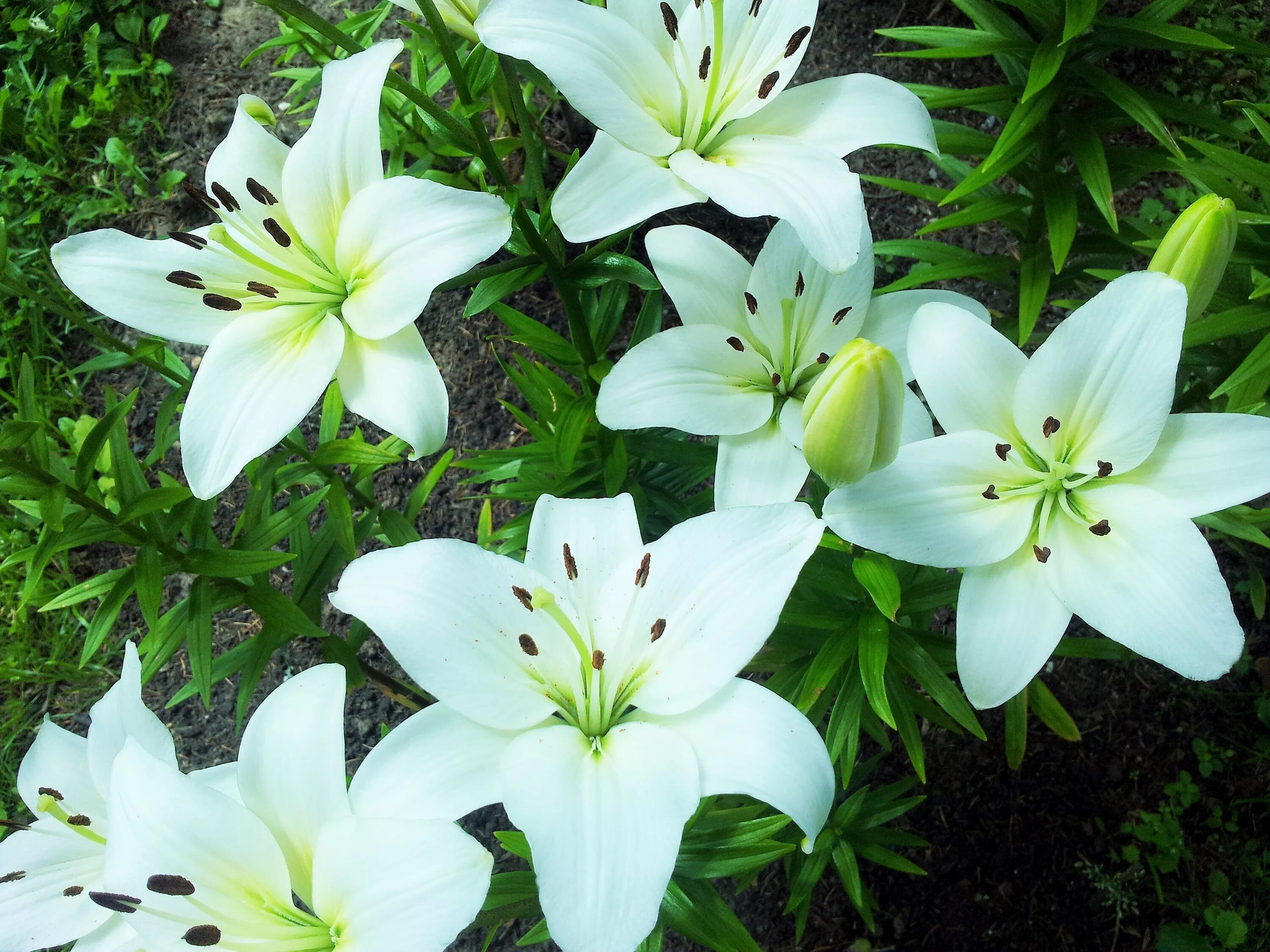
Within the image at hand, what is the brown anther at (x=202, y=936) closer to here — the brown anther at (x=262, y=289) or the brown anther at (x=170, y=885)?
the brown anther at (x=170, y=885)

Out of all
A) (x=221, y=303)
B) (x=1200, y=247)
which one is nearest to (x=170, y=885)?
(x=221, y=303)

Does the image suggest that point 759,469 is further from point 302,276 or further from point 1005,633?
point 302,276

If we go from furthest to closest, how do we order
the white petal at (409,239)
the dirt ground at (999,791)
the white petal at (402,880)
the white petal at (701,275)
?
the dirt ground at (999,791) < the white petal at (701,275) < the white petal at (409,239) < the white petal at (402,880)

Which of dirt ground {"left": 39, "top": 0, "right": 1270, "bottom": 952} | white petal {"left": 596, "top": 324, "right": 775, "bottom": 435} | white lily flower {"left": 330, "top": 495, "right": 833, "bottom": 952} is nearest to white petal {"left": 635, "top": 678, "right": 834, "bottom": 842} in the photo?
white lily flower {"left": 330, "top": 495, "right": 833, "bottom": 952}

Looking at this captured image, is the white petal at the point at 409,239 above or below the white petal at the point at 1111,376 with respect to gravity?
above

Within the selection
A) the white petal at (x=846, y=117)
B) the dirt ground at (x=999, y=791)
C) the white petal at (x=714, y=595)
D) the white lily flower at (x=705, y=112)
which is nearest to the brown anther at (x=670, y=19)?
the white lily flower at (x=705, y=112)

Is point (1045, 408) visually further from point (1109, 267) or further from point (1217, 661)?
point (1109, 267)
